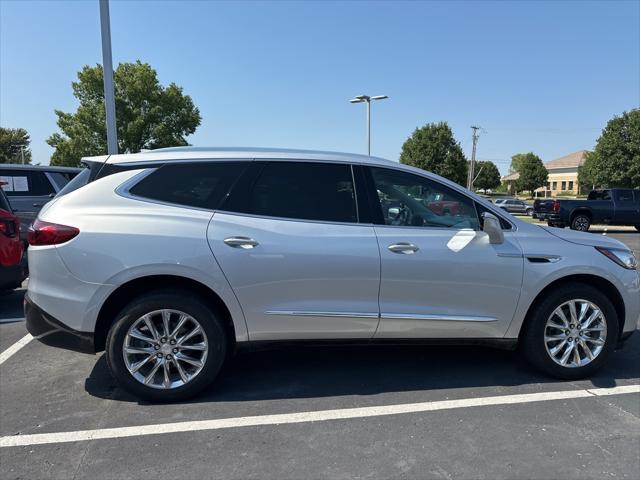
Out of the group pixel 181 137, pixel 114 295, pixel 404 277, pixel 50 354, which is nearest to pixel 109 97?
pixel 50 354

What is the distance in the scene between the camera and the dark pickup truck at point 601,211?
1919 cm

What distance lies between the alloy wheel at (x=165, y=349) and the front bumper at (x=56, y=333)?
28 cm

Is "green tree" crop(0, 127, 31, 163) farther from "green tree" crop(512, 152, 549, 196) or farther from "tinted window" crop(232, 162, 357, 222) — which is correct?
"green tree" crop(512, 152, 549, 196)

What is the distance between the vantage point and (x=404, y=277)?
3.49 m

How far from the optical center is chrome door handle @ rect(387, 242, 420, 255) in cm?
348

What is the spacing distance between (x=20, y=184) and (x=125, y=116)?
19.5 meters

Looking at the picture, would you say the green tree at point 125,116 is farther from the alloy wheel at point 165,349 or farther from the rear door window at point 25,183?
the alloy wheel at point 165,349

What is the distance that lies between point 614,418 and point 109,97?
32.3 ft

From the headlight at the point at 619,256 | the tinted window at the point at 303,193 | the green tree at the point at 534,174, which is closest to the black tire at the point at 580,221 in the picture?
the headlight at the point at 619,256

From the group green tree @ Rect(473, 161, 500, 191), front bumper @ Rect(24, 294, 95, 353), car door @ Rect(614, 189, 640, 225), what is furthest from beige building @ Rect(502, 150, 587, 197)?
front bumper @ Rect(24, 294, 95, 353)

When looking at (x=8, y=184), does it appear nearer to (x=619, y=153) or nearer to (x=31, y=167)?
(x=31, y=167)

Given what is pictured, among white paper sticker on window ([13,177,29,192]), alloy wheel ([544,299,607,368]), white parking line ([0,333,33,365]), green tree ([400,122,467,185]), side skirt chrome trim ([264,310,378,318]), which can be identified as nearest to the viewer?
side skirt chrome trim ([264,310,378,318])

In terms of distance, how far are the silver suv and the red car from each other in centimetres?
227

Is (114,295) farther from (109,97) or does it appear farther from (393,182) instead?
(109,97)
